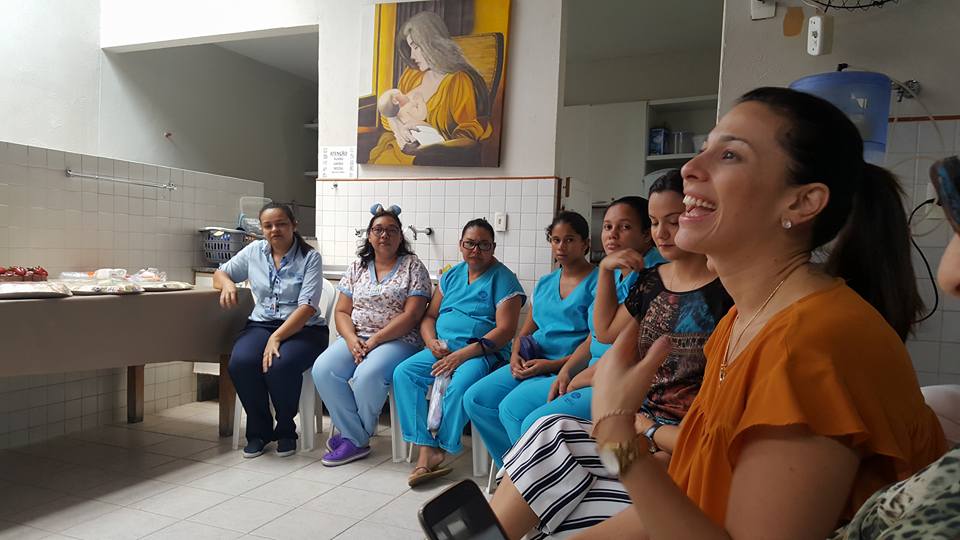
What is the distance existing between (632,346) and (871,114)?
209 centimetres

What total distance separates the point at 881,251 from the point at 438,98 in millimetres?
2799

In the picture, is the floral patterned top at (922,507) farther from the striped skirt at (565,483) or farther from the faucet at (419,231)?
the faucet at (419,231)

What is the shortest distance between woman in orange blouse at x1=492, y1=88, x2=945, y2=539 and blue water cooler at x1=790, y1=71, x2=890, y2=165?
1.66 m

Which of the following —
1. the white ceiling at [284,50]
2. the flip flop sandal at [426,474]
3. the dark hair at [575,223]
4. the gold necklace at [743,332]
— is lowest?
the flip flop sandal at [426,474]

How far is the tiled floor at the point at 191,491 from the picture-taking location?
2041 mm

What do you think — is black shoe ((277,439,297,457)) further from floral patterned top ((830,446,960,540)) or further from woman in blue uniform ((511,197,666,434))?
floral patterned top ((830,446,960,540))

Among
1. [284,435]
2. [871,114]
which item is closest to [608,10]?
[871,114]

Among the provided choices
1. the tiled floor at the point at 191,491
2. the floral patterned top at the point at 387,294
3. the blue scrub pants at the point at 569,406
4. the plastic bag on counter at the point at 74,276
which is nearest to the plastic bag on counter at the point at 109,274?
the plastic bag on counter at the point at 74,276

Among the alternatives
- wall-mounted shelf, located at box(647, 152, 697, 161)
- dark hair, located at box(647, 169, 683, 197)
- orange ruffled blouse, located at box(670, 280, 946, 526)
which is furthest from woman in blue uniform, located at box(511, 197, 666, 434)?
wall-mounted shelf, located at box(647, 152, 697, 161)

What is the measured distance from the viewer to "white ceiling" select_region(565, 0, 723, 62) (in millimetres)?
4422

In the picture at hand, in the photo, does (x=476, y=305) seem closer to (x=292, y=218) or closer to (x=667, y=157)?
(x=292, y=218)

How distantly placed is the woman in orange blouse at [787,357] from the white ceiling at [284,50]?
4.64m

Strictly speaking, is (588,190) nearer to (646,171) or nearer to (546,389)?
(646,171)

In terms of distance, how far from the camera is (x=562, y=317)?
8.04 feet
